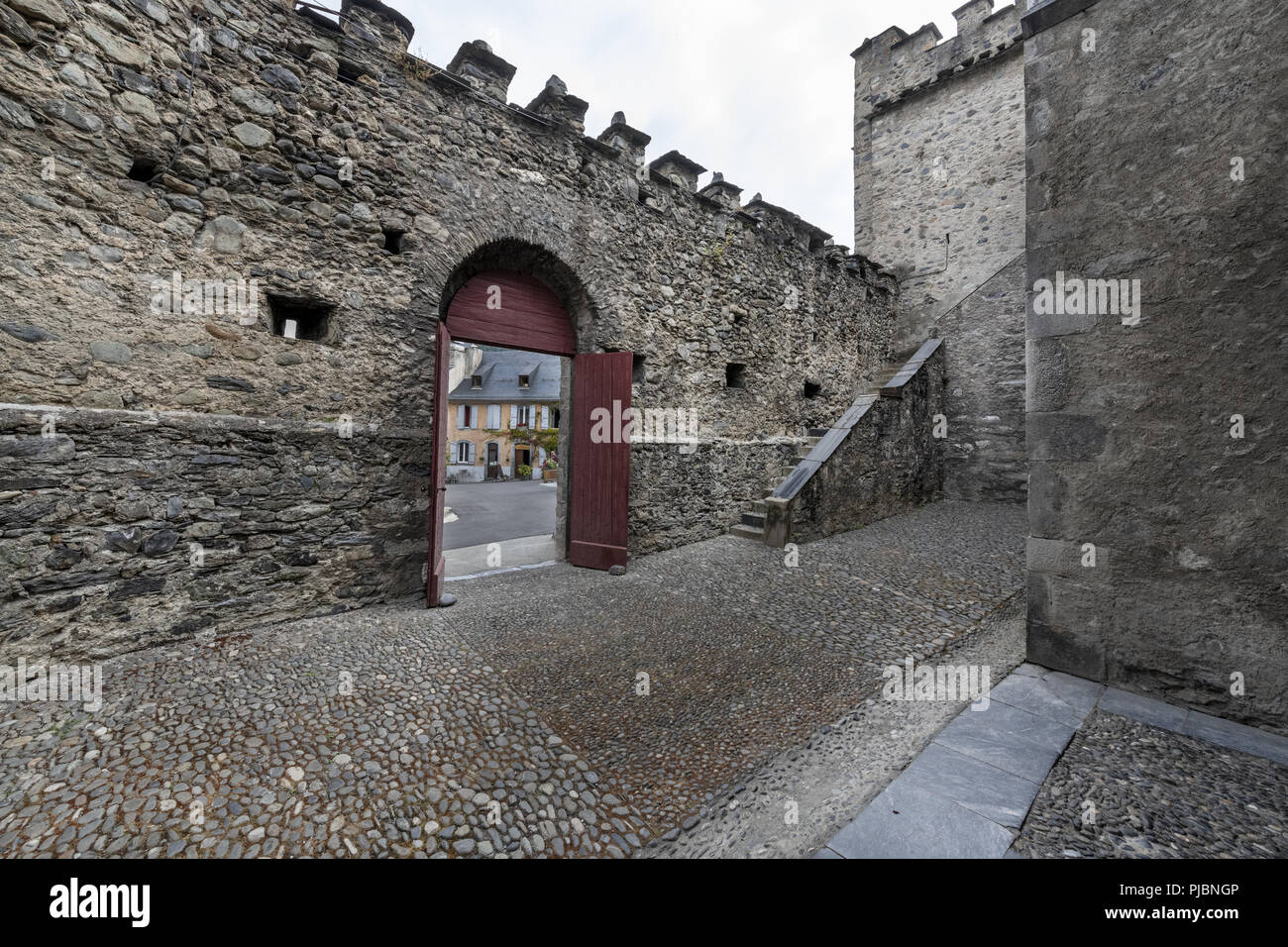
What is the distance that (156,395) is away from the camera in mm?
3295

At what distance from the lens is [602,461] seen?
18.5ft

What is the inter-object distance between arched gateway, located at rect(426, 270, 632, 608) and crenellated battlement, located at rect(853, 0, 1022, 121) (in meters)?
10.1

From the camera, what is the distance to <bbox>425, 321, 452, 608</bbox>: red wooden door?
167 inches

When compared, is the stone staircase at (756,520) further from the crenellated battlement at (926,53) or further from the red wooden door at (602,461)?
the crenellated battlement at (926,53)

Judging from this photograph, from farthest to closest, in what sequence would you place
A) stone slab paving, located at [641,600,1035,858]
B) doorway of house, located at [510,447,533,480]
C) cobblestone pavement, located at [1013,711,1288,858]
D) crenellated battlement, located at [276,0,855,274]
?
doorway of house, located at [510,447,533,480] < crenellated battlement, located at [276,0,855,274] < stone slab paving, located at [641,600,1035,858] < cobblestone pavement, located at [1013,711,1288,858]

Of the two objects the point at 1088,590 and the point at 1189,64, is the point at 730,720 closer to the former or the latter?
the point at 1088,590

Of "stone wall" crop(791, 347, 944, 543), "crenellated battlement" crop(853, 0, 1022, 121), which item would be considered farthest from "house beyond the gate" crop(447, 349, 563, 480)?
"stone wall" crop(791, 347, 944, 543)

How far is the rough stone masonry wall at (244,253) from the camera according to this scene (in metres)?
2.95

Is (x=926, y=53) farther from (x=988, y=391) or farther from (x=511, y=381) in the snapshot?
(x=511, y=381)

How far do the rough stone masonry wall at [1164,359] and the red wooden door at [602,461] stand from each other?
364cm

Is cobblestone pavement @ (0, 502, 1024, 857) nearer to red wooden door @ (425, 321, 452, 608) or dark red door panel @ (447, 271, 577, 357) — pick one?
red wooden door @ (425, 321, 452, 608)

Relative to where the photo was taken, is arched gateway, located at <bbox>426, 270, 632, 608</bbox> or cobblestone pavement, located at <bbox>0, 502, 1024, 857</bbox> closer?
cobblestone pavement, located at <bbox>0, 502, 1024, 857</bbox>

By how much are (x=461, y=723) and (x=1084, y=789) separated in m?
2.83
